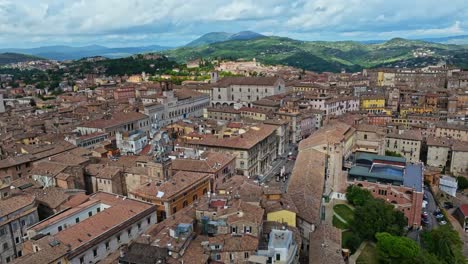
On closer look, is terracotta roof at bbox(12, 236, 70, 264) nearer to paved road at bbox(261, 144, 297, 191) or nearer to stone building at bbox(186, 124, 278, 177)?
stone building at bbox(186, 124, 278, 177)

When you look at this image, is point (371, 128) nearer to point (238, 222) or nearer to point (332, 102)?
point (332, 102)

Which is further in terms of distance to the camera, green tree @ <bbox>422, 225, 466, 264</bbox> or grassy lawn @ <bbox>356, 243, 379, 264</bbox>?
green tree @ <bbox>422, 225, 466, 264</bbox>

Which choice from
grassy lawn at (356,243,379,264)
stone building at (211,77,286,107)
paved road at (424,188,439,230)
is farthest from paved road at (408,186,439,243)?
stone building at (211,77,286,107)

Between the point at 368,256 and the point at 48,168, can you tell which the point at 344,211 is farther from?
the point at 48,168

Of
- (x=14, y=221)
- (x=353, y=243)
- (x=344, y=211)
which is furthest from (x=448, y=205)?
(x=14, y=221)

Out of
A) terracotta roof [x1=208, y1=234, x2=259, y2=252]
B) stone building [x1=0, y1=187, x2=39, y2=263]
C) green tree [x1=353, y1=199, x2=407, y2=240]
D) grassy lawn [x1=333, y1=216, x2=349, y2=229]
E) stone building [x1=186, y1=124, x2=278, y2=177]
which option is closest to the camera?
terracotta roof [x1=208, y1=234, x2=259, y2=252]

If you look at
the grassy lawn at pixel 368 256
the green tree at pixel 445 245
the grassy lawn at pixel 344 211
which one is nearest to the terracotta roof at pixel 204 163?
the grassy lawn at pixel 344 211
